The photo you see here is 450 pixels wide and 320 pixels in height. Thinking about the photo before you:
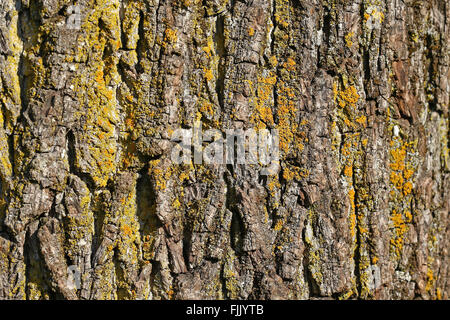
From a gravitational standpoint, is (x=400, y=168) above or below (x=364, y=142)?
below

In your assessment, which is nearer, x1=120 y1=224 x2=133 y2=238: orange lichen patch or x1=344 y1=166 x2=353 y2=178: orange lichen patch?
x1=120 y1=224 x2=133 y2=238: orange lichen patch

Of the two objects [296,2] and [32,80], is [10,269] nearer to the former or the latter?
[32,80]

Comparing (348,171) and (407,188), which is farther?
(407,188)

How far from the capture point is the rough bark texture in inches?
71.7

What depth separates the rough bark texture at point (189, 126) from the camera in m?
1.82

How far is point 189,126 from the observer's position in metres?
1.87

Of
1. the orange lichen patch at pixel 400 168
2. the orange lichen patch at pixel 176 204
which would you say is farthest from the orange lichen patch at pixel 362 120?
the orange lichen patch at pixel 176 204

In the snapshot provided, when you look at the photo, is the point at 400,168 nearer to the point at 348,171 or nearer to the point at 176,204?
the point at 348,171

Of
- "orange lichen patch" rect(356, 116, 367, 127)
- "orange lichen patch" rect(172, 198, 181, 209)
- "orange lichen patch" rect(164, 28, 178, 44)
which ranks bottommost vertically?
"orange lichen patch" rect(172, 198, 181, 209)

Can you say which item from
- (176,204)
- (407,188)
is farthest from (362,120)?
(176,204)

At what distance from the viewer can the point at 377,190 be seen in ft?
6.56

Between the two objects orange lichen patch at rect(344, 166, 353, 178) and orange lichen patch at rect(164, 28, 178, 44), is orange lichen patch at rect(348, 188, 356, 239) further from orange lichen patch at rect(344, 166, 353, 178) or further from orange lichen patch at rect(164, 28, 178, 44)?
orange lichen patch at rect(164, 28, 178, 44)

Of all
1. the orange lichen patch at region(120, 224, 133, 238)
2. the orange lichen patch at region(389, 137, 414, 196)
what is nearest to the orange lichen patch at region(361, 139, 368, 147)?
the orange lichen patch at region(389, 137, 414, 196)

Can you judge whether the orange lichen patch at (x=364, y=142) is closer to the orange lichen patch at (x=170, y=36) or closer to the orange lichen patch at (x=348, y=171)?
the orange lichen patch at (x=348, y=171)
